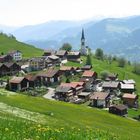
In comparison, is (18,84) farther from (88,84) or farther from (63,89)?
(88,84)

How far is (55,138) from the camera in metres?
15.2

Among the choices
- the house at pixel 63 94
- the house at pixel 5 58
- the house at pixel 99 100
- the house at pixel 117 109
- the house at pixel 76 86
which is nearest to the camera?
the house at pixel 117 109

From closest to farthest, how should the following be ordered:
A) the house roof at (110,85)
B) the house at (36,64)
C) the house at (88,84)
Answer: the house at (88,84) < the house roof at (110,85) < the house at (36,64)

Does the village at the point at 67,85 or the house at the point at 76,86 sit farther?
the house at the point at 76,86

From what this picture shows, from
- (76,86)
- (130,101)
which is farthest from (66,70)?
(130,101)

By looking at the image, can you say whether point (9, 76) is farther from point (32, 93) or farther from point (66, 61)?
point (66, 61)

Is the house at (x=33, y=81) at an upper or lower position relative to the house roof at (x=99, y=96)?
upper

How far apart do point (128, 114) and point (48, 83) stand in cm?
4018

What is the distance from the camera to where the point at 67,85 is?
13988 cm

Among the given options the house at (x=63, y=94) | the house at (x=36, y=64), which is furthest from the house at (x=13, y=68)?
the house at (x=63, y=94)

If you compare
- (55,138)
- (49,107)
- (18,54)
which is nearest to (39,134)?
(55,138)

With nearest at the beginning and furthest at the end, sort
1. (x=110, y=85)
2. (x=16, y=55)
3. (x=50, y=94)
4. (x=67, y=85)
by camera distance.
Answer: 1. (x=50, y=94)
2. (x=67, y=85)
3. (x=110, y=85)
4. (x=16, y=55)

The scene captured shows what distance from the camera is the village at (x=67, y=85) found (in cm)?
12850

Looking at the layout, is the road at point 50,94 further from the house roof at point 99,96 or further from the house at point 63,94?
the house roof at point 99,96
